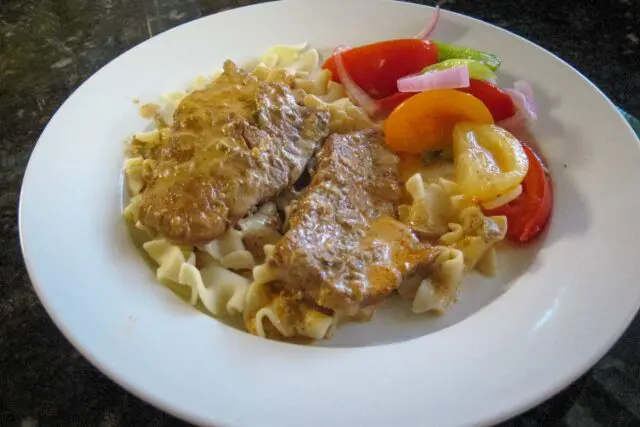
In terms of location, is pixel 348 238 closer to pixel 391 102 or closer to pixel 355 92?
pixel 391 102

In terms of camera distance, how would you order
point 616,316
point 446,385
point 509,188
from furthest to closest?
point 509,188 < point 616,316 < point 446,385

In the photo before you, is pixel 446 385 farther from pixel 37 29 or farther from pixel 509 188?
pixel 37 29

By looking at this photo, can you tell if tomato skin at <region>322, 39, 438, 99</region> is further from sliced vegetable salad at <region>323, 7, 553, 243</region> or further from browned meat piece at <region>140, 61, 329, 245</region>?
browned meat piece at <region>140, 61, 329, 245</region>

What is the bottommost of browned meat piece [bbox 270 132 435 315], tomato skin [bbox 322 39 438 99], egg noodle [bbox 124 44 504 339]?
egg noodle [bbox 124 44 504 339]

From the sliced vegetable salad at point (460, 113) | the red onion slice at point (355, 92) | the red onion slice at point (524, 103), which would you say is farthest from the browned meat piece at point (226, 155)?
the red onion slice at point (524, 103)

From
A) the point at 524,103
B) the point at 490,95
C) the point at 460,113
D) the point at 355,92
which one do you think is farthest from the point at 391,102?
the point at 524,103

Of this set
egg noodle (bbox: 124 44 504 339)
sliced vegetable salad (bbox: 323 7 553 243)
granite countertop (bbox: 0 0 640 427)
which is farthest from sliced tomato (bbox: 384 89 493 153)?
granite countertop (bbox: 0 0 640 427)

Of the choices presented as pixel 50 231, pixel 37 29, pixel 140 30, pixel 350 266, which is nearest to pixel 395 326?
pixel 350 266
